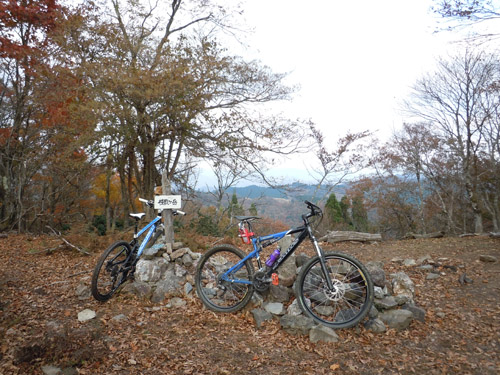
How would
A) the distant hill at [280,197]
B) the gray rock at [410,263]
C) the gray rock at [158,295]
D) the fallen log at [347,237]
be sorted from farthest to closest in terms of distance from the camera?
the distant hill at [280,197]
the fallen log at [347,237]
the gray rock at [410,263]
the gray rock at [158,295]

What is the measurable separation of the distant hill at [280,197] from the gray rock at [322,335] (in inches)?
231

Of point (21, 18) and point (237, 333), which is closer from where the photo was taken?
point (237, 333)

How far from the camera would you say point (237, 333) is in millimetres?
3457

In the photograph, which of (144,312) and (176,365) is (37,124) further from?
(176,365)

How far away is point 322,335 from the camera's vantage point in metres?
3.21

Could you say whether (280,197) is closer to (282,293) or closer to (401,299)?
(282,293)

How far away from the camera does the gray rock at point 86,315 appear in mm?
3600

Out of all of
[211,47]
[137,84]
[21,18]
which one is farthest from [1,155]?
[211,47]

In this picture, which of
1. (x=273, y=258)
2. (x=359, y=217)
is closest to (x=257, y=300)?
(x=273, y=258)

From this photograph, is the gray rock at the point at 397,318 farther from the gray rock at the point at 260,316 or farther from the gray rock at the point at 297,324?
the gray rock at the point at 260,316

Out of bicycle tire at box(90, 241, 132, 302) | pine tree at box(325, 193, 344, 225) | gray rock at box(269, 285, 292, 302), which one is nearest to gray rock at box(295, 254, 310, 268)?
gray rock at box(269, 285, 292, 302)

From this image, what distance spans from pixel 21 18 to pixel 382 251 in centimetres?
1218

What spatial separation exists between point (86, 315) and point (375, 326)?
3.23 m

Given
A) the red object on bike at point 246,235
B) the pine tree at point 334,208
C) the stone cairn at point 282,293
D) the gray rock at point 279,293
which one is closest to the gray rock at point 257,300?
the stone cairn at point 282,293
